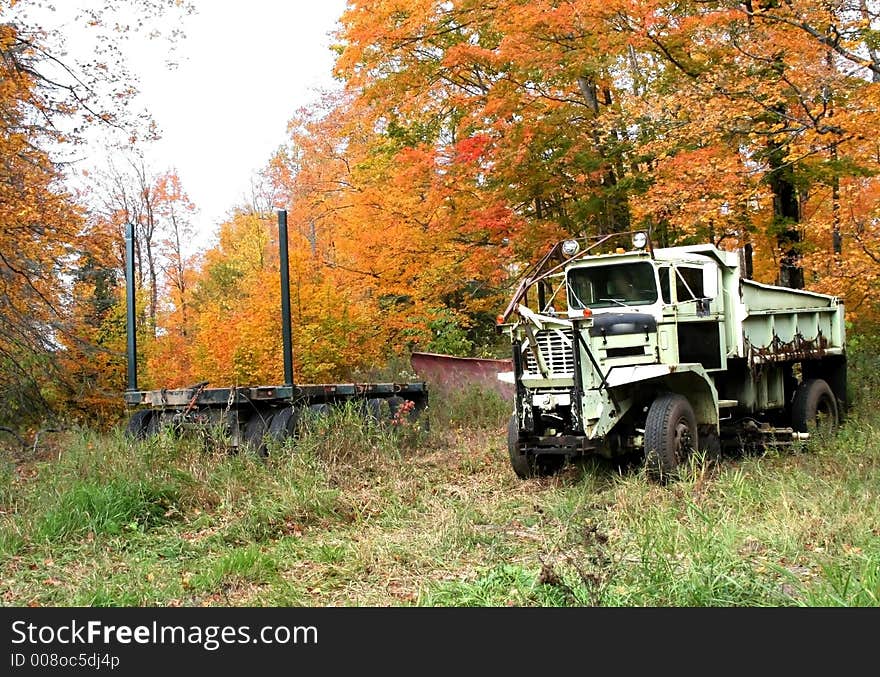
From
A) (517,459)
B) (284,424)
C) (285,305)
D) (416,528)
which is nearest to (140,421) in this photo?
(285,305)

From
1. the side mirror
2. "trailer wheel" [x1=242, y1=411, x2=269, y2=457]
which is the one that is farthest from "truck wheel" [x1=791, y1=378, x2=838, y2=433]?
"trailer wheel" [x1=242, y1=411, x2=269, y2=457]

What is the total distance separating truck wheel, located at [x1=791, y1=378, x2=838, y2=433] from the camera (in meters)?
11.7

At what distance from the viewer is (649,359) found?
957cm

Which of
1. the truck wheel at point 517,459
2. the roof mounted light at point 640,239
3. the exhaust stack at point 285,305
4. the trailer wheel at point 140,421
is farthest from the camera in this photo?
the trailer wheel at point 140,421

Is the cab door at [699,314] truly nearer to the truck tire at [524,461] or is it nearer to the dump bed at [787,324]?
the dump bed at [787,324]

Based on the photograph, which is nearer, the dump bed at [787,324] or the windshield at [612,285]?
the windshield at [612,285]

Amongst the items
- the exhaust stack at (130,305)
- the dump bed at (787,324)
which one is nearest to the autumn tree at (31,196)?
the exhaust stack at (130,305)

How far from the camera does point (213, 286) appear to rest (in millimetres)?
32969

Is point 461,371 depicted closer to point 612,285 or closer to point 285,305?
point 285,305

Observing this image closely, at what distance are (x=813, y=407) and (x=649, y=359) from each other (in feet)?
12.0

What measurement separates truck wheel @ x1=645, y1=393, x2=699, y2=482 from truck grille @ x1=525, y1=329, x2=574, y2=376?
99 centimetres

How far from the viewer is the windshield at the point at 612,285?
10117 millimetres

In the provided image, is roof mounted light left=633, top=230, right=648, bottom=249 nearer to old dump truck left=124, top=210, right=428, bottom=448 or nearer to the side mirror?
the side mirror

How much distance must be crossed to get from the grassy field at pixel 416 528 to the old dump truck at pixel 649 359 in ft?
1.57
